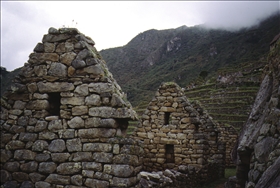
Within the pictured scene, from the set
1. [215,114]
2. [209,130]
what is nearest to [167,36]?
[215,114]

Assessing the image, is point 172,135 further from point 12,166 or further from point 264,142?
point 12,166

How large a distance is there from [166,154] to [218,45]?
367 ft

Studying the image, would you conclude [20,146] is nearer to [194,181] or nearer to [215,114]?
[194,181]

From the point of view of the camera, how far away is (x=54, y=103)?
4820 mm

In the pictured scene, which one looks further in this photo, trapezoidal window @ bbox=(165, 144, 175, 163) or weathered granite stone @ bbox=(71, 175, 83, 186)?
trapezoidal window @ bbox=(165, 144, 175, 163)

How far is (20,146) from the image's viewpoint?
4.53 metres

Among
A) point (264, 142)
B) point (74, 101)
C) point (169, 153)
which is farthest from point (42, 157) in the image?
point (169, 153)

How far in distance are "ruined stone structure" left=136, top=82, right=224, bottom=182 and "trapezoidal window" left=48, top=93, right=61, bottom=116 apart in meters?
4.75

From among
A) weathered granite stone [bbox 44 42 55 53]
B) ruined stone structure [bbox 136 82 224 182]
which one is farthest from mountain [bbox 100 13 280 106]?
weathered granite stone [bbox 44 42 55 53]

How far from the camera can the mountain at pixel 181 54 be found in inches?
3406

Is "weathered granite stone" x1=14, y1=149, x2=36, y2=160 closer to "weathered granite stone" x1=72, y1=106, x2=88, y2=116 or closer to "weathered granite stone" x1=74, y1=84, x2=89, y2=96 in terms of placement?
"weathered granite stone" x1=72, y1=106, x2=88, y2=116

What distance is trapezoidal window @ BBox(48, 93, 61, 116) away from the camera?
4.74 meters

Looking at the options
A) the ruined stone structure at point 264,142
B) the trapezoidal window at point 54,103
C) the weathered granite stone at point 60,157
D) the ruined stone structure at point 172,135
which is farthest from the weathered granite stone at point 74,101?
the ruined stone structure at point 172,135

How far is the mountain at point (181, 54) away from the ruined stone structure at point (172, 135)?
176 feet
